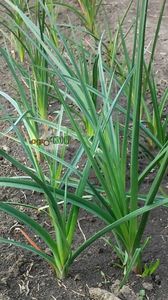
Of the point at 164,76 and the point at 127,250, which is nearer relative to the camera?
the point at 127,250

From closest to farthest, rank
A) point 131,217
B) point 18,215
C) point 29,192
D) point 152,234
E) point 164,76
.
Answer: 1. point 131,217
2. point 18,215
3. point 152,234
4. point 29,192
5. point 164,76

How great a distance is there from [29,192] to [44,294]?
17.9 inches

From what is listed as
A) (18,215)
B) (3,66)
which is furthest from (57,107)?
(18,215)

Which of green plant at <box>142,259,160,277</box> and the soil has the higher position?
green plant at <box>142,259,160,277</box>

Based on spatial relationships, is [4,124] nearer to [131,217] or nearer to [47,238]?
[47,238]

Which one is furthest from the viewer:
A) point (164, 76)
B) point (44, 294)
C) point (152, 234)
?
point (164, 76)

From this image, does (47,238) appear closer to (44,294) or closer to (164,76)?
(44,294)

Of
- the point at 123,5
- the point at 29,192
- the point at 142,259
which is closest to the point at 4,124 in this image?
the point at 29,192

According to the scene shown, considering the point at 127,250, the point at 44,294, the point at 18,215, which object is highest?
the point at 18,215

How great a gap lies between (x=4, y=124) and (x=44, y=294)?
0.91m

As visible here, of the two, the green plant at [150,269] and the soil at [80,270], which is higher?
the green plant at [150,269]

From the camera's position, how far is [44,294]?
1562 millimetres

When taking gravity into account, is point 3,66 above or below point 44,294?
above

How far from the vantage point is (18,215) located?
145cm
